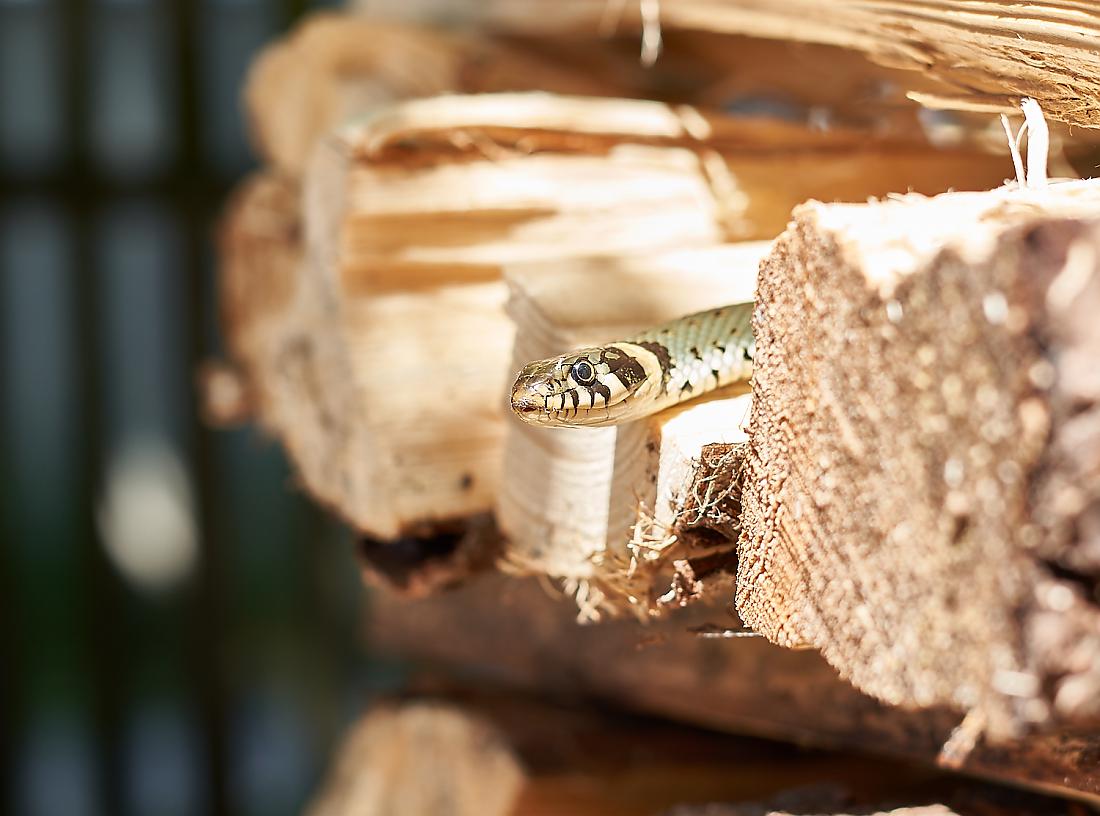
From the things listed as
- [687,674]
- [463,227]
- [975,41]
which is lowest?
[687,674]

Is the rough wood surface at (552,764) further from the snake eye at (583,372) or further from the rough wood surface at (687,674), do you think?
the snake eye at (583,372)

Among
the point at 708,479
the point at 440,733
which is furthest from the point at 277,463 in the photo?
the point at 708,479

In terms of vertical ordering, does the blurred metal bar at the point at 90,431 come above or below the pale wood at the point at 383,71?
below

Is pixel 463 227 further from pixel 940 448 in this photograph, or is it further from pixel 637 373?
pixel 940 448

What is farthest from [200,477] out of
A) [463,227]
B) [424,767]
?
[463,227]

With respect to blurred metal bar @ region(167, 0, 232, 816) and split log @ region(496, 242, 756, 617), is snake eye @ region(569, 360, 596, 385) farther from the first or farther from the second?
blurred metal bar @ region(167, 0, 232, 816)

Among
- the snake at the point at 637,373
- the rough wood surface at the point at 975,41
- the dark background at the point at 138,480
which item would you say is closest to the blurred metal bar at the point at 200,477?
the dark background at the point at 138,480

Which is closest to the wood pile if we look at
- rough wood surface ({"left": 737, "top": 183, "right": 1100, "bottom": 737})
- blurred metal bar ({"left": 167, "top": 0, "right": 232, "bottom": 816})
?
rough wood surface ({"left": 737, "top": 183, "right": 1100, "bottom": 737})
